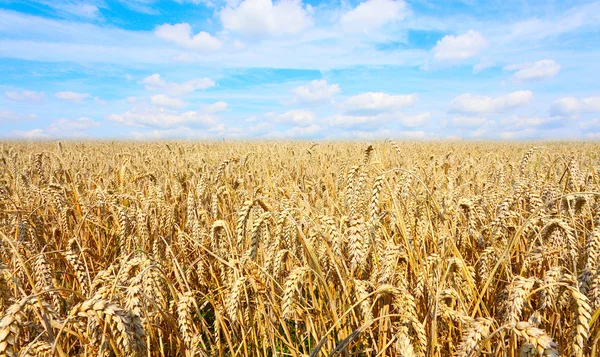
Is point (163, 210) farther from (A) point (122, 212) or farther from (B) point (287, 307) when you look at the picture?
(B) point (287, 307)

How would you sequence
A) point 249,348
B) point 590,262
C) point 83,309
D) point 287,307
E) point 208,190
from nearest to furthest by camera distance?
point 83,309, point 287,307, point 590,262, point 249,348, point 208,190

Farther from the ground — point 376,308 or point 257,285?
point 257,285

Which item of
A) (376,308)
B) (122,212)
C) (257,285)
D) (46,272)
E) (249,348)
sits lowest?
(249,348)

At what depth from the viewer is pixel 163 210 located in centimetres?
301

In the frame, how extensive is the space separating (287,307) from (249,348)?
→ 0.72 meters

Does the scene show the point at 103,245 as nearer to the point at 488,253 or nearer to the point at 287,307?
the point at 287,307

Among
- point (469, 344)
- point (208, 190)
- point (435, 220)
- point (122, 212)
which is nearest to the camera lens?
point (469, 344)

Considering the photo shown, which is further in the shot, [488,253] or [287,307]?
[488,253]

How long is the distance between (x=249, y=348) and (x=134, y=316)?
108 centimetres

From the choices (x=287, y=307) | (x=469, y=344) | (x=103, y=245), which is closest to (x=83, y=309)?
(x=287, y=307)

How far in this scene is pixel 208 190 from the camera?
4.00 metres

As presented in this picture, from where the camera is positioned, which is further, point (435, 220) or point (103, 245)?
point (103, 245)

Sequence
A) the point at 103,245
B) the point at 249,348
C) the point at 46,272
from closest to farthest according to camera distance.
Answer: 1. the point at 46,272
2. the point at 249,348
3. the point at 103,245

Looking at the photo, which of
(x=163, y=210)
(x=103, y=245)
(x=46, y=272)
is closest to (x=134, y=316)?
(x=46, y=272)
